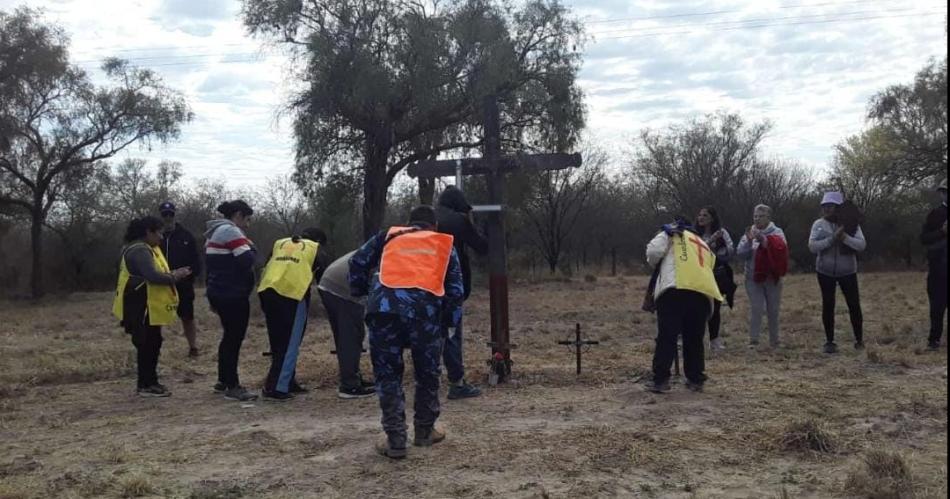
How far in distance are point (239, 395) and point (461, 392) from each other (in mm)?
1966

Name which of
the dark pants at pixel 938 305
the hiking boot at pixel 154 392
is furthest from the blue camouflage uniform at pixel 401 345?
the dark pants at pixel 938 305

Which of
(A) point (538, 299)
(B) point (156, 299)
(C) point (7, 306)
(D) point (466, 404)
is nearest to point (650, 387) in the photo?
(D) point (466, 404)

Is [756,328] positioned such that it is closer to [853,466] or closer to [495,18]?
[853,466]

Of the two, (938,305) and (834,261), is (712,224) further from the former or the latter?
(938,305)

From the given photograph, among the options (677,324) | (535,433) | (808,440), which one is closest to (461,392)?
(535,433)

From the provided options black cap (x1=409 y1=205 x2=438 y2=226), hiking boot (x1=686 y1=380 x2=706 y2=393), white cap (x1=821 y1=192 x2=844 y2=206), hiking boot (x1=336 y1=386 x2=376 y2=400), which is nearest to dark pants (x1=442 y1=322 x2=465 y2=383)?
hiking boot (x1=336 y1=386 x2=376 y2=400)

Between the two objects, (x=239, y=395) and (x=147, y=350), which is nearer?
(x=239, y=395)

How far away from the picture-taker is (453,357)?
Result: 257 inches

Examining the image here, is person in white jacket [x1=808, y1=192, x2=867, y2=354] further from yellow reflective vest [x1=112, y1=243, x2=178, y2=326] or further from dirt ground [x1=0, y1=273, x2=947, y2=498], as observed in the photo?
yellow reflective vest [x1=112, y1=243, x2=178, y2=326]

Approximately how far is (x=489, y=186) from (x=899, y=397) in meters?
3.80

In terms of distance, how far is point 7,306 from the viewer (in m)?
26.6

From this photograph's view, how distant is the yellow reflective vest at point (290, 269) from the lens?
6.88 meters

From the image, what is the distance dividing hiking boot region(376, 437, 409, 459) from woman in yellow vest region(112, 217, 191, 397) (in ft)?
10.2

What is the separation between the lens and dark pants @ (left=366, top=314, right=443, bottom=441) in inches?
199
